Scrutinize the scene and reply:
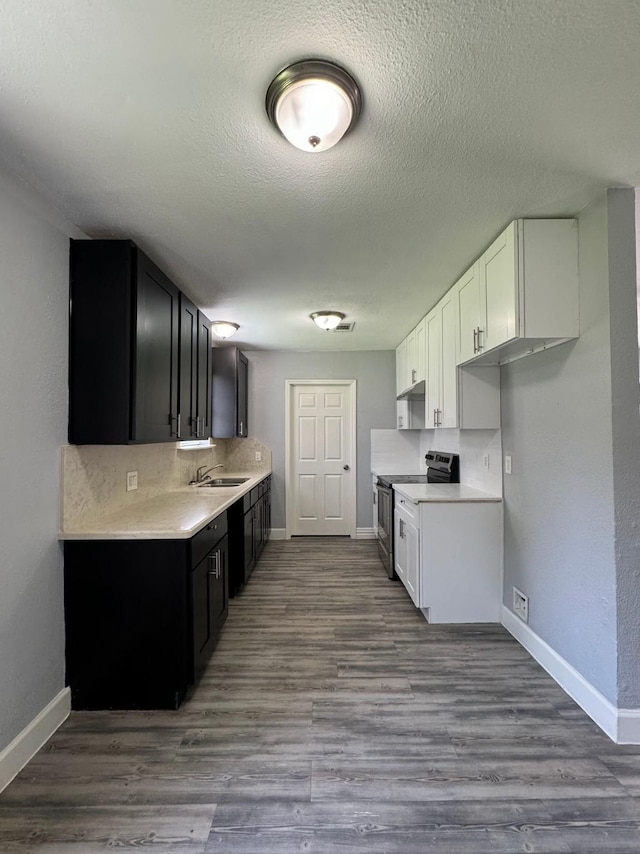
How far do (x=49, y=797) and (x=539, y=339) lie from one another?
9.49 ft

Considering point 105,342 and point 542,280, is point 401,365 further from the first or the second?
point 105,342

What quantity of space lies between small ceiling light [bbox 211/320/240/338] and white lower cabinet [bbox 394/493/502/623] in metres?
2.45

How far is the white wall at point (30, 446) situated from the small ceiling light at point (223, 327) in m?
1.82

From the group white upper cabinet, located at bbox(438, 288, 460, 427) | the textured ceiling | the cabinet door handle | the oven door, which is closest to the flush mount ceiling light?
the textured ceiling

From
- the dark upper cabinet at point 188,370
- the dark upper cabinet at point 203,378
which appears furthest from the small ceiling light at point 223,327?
the dark upper cabinet at point 188,370

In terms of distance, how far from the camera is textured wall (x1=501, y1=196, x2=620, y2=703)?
1.83 meters

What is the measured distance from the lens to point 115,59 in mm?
1160

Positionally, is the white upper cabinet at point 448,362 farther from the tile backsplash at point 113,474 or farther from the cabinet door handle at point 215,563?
the tile backsplash at point 113,474


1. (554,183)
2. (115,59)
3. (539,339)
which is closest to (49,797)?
(115,59)

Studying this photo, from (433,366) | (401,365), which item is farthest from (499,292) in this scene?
(401,365)

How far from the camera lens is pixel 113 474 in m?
2.52

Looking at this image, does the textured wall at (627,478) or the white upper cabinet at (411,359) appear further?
the white upper cabinet at (411,359)

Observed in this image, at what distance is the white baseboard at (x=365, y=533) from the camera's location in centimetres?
521

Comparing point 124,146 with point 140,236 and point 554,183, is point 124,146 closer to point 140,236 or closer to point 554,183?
point 140,236
